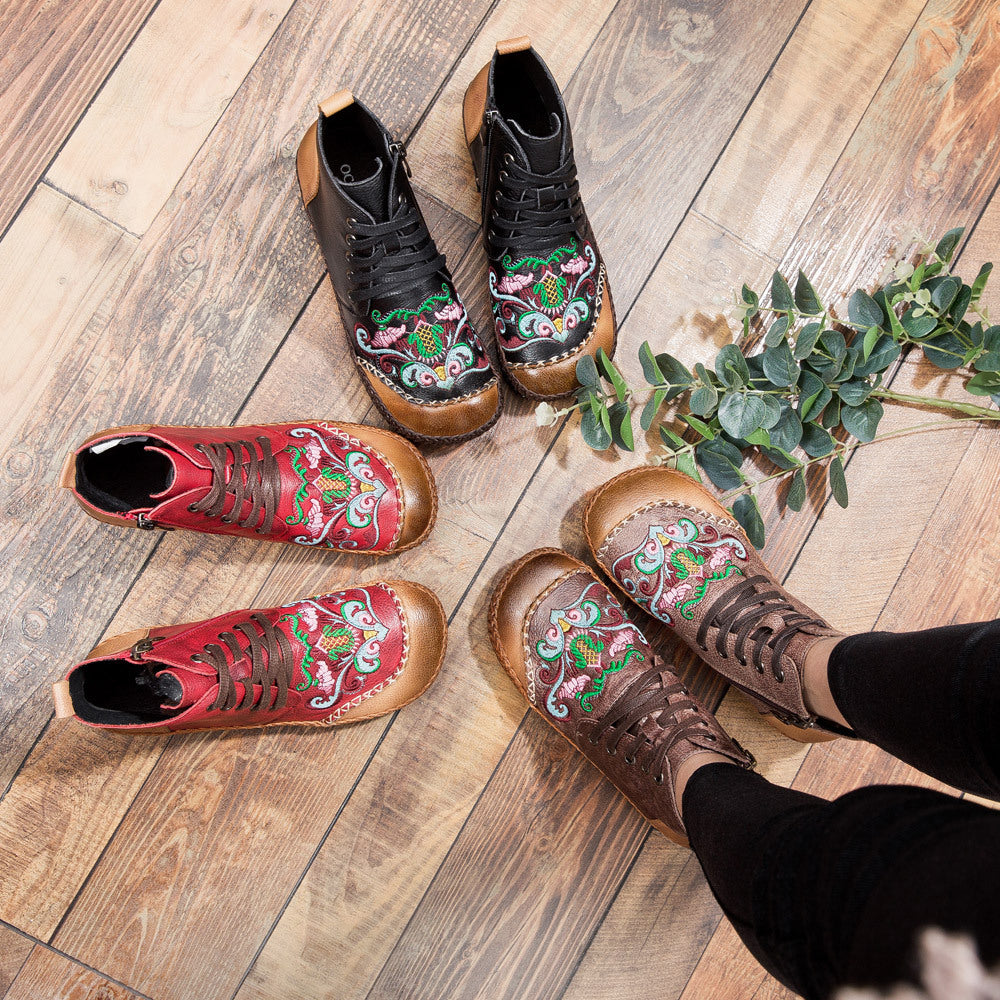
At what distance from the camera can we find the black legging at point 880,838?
45 centimetres

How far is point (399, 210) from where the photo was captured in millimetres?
919

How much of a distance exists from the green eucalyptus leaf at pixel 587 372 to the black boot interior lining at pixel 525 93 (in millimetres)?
319

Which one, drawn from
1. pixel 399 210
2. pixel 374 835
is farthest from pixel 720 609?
pixel 399 210

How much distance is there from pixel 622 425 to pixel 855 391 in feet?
1.07

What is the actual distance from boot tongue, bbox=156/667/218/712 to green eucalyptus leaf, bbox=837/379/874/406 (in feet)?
3.03

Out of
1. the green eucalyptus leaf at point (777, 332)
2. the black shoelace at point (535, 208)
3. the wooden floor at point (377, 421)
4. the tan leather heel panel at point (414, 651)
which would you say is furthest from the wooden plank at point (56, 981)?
the green eucalyptus leaf at point (777, 332)

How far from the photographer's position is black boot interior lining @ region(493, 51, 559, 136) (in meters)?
0.91

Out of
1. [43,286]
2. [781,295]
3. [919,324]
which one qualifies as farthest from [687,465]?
[43,286]

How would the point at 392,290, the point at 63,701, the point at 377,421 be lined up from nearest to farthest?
the point at 63,701 < the point at 392,290 < the point at 377,421

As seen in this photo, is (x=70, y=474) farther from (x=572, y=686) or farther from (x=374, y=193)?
(x=572, y=686)

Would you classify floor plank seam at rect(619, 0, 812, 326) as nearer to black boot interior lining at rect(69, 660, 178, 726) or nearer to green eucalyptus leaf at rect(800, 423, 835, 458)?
green eucalyptus leaf at rect(800, 423, 835, 458)

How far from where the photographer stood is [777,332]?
944 millimetres

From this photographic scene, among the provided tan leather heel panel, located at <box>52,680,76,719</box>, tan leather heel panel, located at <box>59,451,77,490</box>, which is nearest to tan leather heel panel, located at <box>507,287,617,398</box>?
tan leather heel panel, located at <box>59,451,77,490</box>

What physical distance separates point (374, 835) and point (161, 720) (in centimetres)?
35
